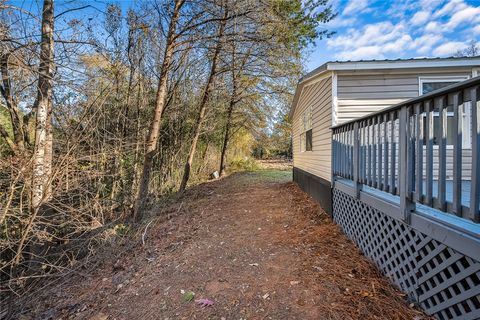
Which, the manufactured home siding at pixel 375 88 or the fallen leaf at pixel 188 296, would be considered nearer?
the fallen leaf at pixel 188 296

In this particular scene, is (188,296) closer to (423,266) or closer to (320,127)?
(423,266)

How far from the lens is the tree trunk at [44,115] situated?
4070mm

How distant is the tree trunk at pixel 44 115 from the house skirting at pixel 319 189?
4900 mm

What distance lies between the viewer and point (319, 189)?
6.75m

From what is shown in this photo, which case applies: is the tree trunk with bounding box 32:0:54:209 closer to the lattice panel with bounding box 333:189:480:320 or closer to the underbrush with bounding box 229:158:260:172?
the lattice panel with bounding box 333:189:480:320

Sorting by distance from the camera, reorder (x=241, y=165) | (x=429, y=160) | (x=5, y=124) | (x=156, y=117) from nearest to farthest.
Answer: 1. (x=429, y=160)
2. (x=5, y=124)
3. (x=156, y=117)
4. (x=241, y=165)

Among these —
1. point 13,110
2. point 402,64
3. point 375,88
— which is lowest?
point 13,110

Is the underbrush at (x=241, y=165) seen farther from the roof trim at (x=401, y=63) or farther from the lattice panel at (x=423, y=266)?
the lattice panel at (x=423, y=266)

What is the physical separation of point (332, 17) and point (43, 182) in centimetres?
889

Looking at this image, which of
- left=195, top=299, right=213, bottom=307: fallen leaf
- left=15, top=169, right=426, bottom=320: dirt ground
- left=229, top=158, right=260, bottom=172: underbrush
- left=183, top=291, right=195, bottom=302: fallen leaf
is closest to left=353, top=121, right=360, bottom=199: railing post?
left=15, top=169, right=426, bottom=320: dirt ground

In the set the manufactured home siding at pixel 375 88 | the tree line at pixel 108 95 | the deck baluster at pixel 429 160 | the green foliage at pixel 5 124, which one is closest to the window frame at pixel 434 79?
the manufactured home siding at pixel 375 88

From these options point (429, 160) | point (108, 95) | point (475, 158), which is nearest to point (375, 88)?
point (429, 160)

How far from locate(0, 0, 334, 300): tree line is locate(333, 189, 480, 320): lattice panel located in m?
4.14

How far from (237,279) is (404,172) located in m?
2.11
